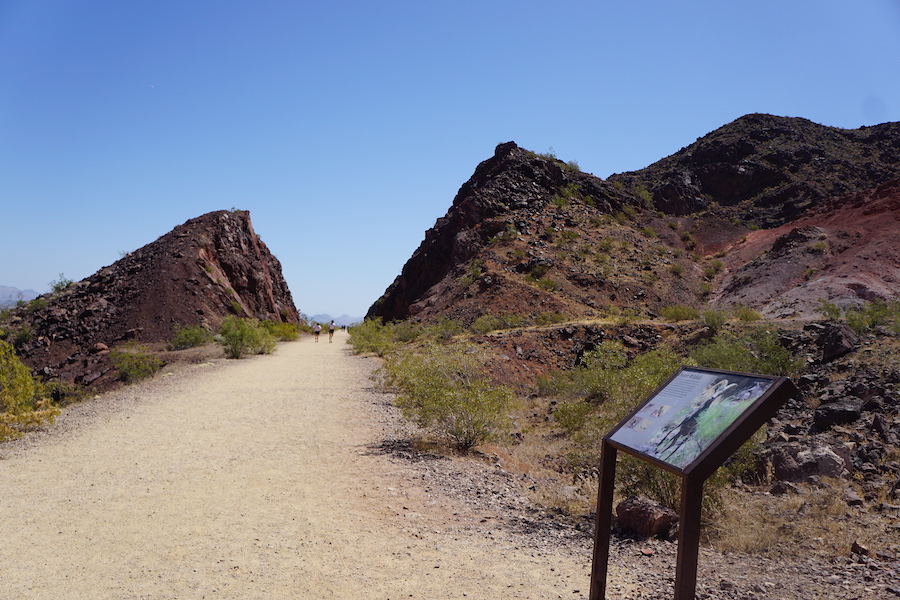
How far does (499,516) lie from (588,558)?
142cm

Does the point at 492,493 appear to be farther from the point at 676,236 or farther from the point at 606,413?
the point at 676,236

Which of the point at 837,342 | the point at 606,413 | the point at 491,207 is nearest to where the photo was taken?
the point at 606,413

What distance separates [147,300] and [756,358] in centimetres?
3303

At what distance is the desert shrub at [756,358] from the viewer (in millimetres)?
14039

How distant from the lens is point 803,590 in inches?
185

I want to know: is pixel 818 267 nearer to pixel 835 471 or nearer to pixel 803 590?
pixel 835 471

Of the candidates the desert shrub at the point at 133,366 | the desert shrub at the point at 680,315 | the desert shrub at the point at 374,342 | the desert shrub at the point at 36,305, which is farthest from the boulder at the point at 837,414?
the desert shrub at the point at 36,305

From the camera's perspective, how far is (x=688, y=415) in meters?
4.08

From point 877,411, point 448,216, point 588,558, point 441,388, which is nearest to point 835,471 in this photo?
point 877,411

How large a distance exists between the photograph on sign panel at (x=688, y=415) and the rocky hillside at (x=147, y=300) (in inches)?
941

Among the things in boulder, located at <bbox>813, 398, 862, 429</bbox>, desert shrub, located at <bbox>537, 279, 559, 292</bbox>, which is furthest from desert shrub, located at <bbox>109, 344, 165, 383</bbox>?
desert shrub, located at <bbox>537, 279, 559, 292</bbox>

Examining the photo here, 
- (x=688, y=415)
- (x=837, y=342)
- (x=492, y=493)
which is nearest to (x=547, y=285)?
(x=837, y=342)

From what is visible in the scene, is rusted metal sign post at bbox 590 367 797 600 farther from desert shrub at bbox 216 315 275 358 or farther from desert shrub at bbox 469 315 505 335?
desert shrub at bbox 469 315 505 335

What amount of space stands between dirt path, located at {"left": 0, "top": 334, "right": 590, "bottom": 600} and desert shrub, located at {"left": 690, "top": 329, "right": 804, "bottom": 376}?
8.55 meters
